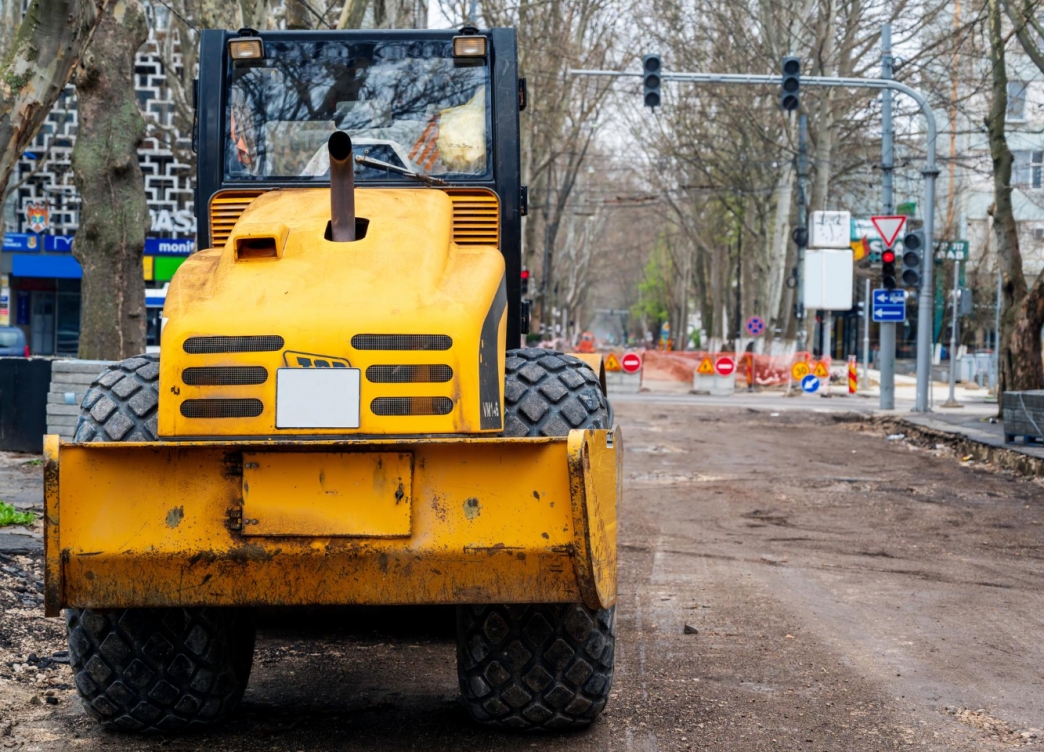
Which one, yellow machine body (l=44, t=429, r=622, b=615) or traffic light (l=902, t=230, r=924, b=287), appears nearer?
yellow machine body (l=44, t=429, r=622, b=615)

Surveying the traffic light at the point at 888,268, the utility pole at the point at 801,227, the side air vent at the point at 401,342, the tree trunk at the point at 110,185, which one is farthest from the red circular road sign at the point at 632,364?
the side air vent at the point at 401,342

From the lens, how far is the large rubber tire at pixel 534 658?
16.2ft

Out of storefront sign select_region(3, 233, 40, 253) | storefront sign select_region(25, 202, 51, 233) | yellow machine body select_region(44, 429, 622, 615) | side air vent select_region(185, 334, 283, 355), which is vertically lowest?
yellow machine body select_region(44, 429, 622, 615)

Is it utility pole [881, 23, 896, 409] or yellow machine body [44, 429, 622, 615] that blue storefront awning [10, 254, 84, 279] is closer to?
utility pole [881, 23, 896, 409]

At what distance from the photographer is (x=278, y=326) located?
14.8 ft

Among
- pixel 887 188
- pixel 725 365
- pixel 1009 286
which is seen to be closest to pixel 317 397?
pixel 1009 286

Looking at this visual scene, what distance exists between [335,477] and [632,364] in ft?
119

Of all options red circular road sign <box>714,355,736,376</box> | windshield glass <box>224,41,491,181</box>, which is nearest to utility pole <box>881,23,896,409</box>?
red circular road sign <box>714,355,736,376</box>

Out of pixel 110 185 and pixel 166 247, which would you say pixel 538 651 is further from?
pixel 166 247

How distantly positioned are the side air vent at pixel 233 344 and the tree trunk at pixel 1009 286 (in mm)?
19761

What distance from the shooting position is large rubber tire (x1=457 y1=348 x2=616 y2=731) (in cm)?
492

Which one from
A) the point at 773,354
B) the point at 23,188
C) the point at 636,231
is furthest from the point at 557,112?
the point at 636,231

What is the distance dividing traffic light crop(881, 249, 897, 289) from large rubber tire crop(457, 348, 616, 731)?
23967 millimetres

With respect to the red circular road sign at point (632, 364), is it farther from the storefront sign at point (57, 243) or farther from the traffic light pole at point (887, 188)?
the storefront sign at point (57, 243)
